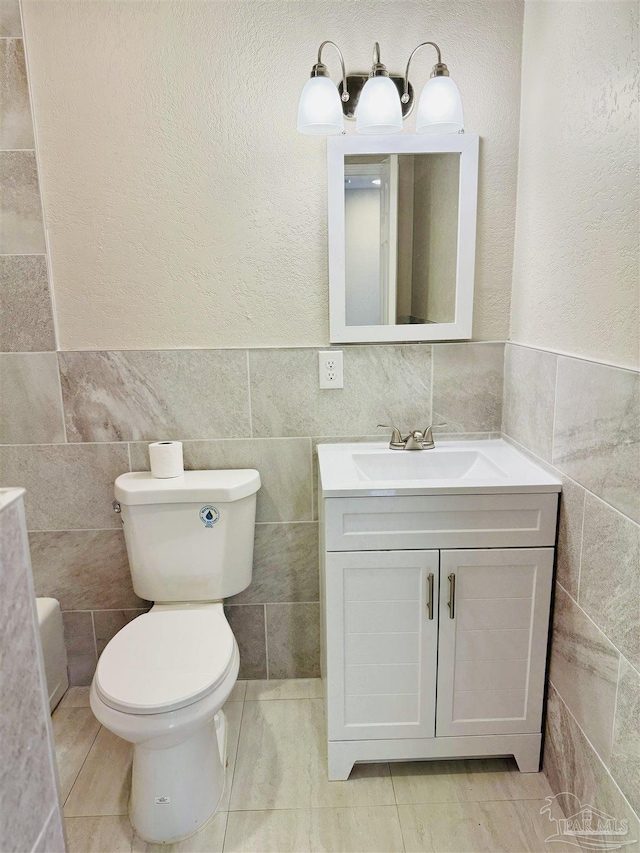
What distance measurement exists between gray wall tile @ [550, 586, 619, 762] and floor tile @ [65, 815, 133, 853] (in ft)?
3.93

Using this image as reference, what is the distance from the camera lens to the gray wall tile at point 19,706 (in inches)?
27.8

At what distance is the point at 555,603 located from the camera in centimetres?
171

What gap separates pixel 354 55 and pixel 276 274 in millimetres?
697

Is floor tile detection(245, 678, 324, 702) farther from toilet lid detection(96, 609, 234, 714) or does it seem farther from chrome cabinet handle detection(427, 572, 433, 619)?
chrome cabinet handle detection(427, 572, 433, 619)

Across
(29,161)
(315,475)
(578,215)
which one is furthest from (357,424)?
(29,161)

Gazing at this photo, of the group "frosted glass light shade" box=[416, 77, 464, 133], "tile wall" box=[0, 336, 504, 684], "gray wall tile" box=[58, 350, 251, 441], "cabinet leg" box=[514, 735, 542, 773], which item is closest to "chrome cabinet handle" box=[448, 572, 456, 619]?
"cabinet leg" box=[514, 735, 542, 773]

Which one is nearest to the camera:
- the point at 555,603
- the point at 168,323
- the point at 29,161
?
the point at 555,603

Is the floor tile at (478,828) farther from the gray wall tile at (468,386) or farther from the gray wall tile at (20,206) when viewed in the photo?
the gray wall tile at (20,206)

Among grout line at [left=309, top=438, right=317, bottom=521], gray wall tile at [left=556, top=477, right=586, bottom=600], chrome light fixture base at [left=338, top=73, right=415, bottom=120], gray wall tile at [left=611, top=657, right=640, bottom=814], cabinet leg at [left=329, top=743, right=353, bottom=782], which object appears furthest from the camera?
grout line at [left=309, top=438, right=317, bottom=521]

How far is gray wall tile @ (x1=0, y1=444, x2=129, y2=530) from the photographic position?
207 centimetres

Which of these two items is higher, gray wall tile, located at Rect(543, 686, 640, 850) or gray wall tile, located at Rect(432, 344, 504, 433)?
gray wall tile, located at Rect(432, 344, 504, 433)

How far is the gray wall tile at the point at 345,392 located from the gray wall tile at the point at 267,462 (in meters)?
0.05

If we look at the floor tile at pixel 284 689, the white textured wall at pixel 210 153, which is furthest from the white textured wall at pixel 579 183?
the floor tile at pixel 284 689

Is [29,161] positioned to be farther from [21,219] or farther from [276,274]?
[276,274]
